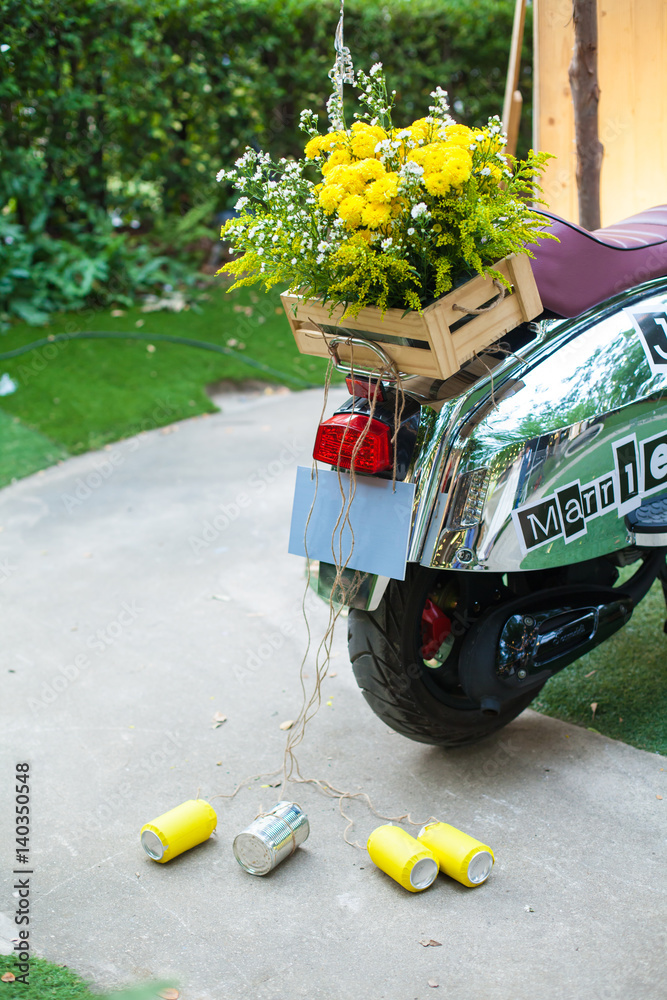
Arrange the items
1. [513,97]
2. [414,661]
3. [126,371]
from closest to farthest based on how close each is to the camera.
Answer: [414,661]
[513,97]
[126,371]

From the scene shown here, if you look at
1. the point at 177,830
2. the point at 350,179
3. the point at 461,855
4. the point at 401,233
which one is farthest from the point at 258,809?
the point at 350,179

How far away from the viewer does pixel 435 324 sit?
6.97 ft

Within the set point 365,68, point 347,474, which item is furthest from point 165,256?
point 347,474

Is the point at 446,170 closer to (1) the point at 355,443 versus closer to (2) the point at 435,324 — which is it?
(2) the point at 435,324

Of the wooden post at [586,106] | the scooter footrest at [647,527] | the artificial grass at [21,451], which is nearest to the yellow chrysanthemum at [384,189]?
the scooter footrest at [647,527]

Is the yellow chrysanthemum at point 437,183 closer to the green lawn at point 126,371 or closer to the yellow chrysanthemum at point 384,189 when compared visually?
the yellow chrysanthemum at point 384,189

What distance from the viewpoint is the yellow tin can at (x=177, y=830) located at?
2.43 metres

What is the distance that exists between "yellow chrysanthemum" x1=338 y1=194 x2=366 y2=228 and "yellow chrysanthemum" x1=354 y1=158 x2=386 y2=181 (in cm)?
6

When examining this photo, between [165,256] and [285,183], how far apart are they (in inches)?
299

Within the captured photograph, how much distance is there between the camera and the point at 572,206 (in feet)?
17.3

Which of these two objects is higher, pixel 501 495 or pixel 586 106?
pixel 586 106

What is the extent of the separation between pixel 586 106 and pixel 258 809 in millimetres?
3733

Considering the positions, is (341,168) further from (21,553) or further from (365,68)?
(365,68)

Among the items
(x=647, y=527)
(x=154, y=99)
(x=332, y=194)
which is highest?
(x=154, y=99)
